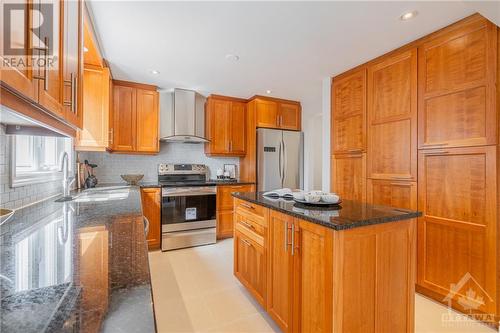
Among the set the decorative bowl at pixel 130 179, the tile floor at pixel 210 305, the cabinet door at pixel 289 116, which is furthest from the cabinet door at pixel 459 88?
the decorative bowl at pixel 130 179

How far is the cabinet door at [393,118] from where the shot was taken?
2.16 metres

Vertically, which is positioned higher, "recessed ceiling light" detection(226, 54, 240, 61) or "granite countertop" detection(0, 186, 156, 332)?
"recessed ceiling light" detection(226, 54, 240, 61)

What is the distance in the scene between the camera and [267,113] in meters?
3.87

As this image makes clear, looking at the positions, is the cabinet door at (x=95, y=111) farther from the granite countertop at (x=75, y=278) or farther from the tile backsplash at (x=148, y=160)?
the granite countertop at (x=75, y=278)

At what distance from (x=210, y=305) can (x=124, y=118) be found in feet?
8.82

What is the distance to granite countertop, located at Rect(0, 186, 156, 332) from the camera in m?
0.42

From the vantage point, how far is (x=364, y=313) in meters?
1.19

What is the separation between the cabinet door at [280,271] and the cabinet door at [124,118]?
260cm

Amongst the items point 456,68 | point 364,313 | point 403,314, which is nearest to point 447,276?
point 403,314

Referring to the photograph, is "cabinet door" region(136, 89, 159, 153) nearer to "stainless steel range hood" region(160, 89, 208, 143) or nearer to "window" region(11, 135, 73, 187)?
"stainless steel range hood" region(160, 89, 208, 143)

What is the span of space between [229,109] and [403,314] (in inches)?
135

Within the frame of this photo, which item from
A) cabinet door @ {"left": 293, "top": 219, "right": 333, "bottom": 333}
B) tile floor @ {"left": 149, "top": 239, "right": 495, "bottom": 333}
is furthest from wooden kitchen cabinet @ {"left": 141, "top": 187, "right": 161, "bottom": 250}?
cabinet door @ {"left": 293, "top": 219, "right": 333, "bottom": 333}

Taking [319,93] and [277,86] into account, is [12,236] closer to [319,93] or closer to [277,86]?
[277,86]

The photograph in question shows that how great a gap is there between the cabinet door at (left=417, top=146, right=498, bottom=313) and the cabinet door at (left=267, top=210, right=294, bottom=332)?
4.76ft
